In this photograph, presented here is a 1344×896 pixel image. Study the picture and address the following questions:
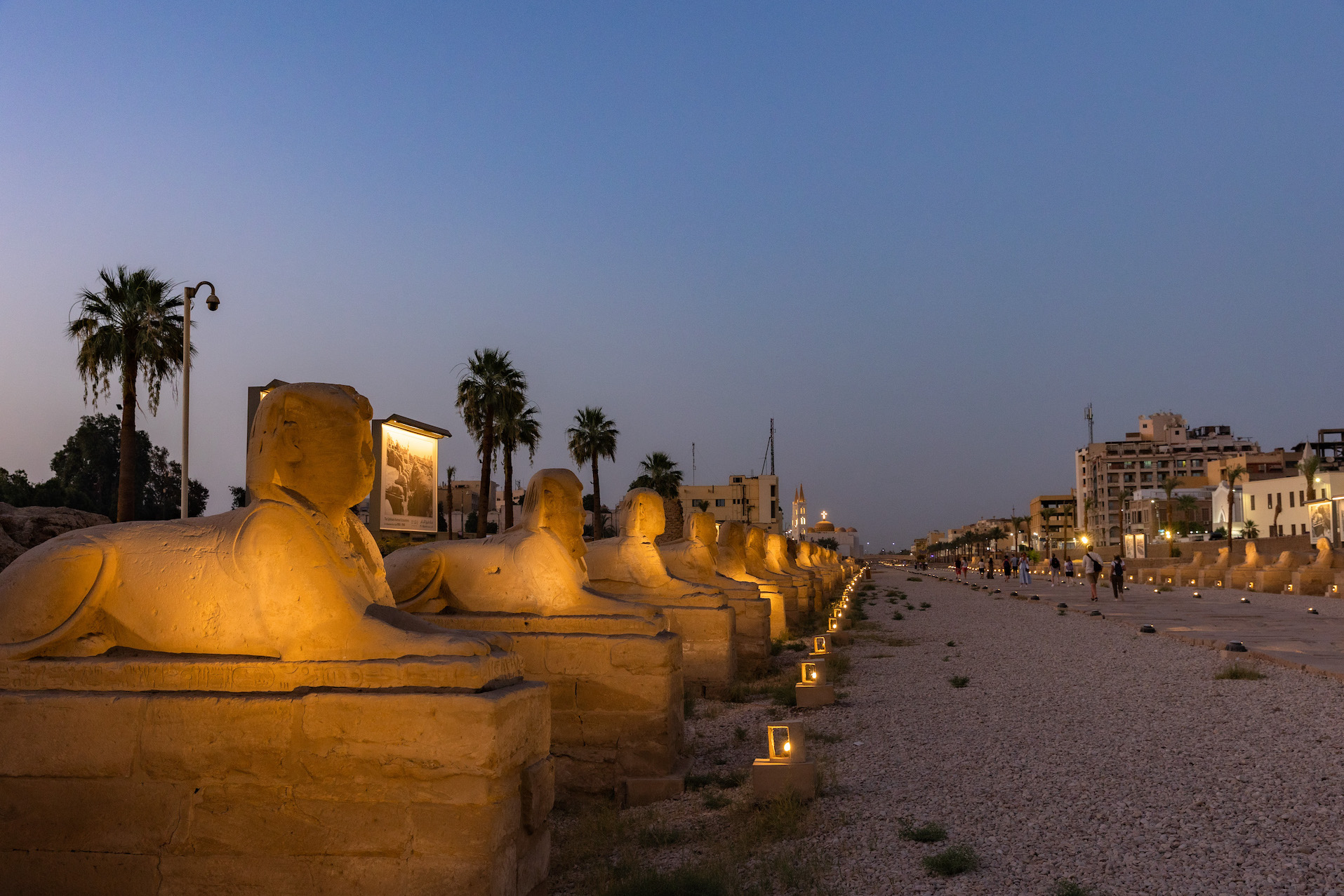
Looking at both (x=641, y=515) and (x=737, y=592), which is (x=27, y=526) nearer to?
(x=737, y=592)

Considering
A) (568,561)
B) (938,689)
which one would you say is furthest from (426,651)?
(938,689)

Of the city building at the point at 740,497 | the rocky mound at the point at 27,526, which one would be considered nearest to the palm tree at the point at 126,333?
the rocky mound at the point at 27,526

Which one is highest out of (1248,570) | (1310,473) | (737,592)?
(1310,473)

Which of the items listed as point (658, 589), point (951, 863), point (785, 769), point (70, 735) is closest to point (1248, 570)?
point (658, 589)

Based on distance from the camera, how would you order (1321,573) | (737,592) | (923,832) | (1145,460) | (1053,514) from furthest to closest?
(1053,514), (1145,460), (1321,573), (737,592), (923,832)

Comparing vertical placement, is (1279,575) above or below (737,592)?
below

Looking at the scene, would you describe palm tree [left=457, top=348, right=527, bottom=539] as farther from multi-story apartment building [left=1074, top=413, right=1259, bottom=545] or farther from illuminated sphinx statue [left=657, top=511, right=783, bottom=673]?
multi-story apartment building [left=1074, top=413, right=1259, bottom=545]

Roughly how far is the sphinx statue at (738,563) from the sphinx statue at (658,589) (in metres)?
4.27

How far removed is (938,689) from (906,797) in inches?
172

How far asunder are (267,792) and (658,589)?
17.6ft

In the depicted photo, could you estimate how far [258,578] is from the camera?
342 cm

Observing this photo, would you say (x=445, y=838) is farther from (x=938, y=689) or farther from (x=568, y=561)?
Answer: (x=938, y=689)

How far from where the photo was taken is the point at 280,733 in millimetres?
3207

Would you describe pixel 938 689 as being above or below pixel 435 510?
below
